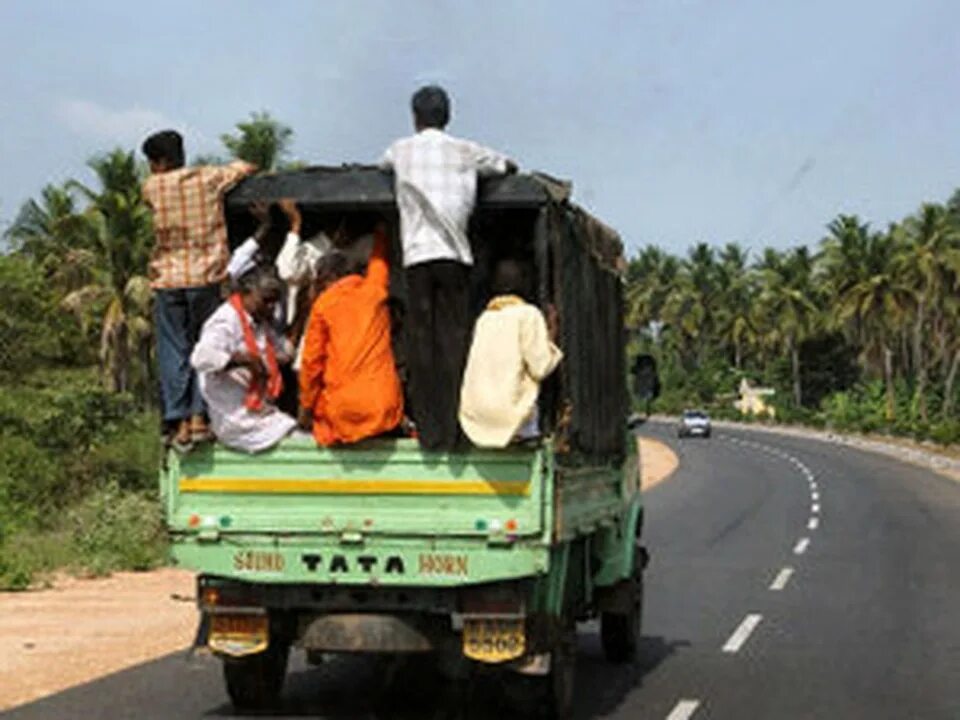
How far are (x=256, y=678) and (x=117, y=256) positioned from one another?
142 ft

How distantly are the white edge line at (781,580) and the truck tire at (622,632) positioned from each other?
6.27 metres

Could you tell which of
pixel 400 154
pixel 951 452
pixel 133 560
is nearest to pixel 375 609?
pixel 400 154

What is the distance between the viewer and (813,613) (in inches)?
608

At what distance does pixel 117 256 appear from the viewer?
167 ft

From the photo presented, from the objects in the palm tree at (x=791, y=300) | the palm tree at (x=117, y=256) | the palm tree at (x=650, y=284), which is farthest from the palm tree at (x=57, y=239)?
the palm tree at (x=650, y=284)

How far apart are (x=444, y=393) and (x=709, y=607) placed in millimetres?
8244

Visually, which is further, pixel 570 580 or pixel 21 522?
pixel 21 522

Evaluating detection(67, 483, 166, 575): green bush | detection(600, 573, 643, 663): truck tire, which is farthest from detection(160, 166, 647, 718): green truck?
detection(67, 483, 166, 575): green bush

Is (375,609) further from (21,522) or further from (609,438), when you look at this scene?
(21,522)

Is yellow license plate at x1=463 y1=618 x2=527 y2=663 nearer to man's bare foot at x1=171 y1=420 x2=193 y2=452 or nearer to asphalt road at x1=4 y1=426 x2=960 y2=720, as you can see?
asphalt road at x1=4 y1=426 x2=960 y2=720

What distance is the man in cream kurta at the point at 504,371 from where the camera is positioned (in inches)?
322

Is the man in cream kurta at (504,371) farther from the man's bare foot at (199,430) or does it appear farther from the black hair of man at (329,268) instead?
the man's bare foot at (199,430)

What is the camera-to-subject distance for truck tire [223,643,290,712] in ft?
30.4

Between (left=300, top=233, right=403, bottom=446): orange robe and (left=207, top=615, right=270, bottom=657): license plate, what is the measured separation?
101 centimetres
